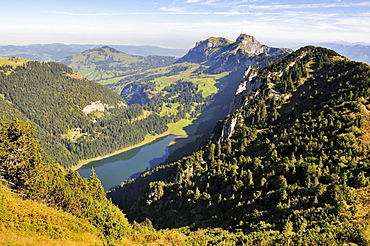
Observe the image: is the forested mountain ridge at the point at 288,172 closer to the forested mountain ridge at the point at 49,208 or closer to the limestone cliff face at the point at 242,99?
the limestone cliff face at the point at 242,99

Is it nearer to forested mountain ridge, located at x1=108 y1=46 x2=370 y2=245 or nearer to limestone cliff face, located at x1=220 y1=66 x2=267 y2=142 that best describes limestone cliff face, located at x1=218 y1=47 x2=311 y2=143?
limestone cliff face, located at x1=220 y1=66 x2=267 y2=142

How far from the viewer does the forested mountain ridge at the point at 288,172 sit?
39500 mm

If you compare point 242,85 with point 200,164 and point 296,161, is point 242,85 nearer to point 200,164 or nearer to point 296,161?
point 200,164

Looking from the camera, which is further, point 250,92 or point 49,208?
point 250,92

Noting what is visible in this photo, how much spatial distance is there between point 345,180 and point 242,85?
449 feet

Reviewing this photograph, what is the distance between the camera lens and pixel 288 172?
59.2 metres

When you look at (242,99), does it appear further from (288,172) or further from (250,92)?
(288,172)

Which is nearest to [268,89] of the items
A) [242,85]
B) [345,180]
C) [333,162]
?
[242,85]

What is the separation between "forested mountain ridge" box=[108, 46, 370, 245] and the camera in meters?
39.5

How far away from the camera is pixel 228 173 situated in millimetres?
81125

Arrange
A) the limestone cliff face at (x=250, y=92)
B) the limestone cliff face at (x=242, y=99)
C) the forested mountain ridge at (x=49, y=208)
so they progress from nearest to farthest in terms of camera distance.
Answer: the forested mountain ridge at (x=49, y=208), the limestone cliff face at (x=242, y=99), the limestone cliff face at (x=250, y=92)

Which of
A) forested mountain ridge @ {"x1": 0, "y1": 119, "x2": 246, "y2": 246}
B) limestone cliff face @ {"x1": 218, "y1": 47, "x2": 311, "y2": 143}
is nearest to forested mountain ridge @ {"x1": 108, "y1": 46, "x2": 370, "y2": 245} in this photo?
limestone cliff face @ {"x1": 218, "y1": 47, "x2": 311, "y2": 143}

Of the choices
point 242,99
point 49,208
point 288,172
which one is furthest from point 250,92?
point 49,208

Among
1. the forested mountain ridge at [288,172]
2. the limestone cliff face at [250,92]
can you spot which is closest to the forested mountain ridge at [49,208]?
the forested mountain ridge at [288,172]
